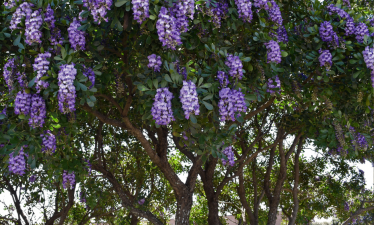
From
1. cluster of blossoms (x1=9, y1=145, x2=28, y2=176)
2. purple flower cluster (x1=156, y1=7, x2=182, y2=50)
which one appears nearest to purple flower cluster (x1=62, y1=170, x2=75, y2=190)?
cluster of blossoms (x1=9, y1=145, x2=28, y2=176)

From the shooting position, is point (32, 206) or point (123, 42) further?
point (32, 206)

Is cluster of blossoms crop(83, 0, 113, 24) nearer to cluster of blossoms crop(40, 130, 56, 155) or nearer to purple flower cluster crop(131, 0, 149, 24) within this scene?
purple flower cluster crop(131, 0, 149, 24)

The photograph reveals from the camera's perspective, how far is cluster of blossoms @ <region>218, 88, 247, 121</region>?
310 cm

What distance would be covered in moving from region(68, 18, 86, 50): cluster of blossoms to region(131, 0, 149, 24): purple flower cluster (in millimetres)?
678

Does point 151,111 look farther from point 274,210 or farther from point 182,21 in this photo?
point 274,210

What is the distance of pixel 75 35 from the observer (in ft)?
10.6

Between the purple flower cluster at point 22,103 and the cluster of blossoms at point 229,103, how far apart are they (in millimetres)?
1731

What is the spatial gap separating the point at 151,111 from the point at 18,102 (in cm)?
122

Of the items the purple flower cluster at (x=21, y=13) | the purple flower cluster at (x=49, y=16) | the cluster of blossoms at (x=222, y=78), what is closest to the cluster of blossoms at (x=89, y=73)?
the purple flower cluster at (x=49, y=16)

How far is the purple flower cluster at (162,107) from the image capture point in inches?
115

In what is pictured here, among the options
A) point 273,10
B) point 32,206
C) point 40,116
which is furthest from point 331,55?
point 32,206

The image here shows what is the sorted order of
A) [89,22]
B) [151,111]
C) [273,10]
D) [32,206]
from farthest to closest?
[32,206], [273,10], [89,22], [151,111]

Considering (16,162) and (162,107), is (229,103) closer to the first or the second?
(162,107)

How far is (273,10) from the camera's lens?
388 centimetres
